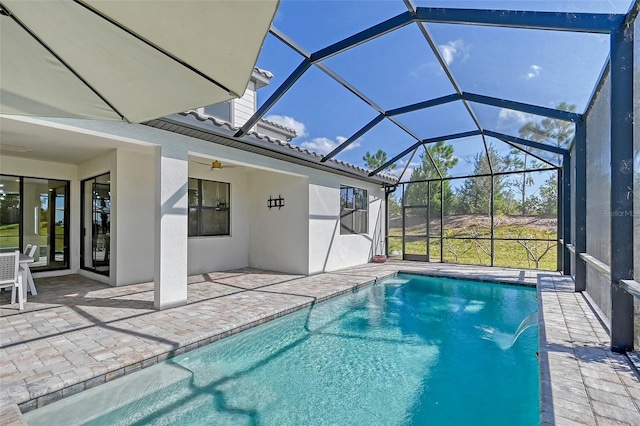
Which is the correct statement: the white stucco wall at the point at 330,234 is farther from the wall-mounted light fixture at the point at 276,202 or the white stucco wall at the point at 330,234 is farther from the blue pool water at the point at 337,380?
the blue pool water at the point at 337,380

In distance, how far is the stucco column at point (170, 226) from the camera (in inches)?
201

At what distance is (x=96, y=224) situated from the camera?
25.1 ft

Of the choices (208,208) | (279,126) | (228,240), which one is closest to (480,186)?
(279,126)

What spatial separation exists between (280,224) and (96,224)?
184 inches

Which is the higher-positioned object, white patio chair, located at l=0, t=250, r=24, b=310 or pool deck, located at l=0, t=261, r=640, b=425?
white patio chair, located at l=0, t=250, r=24, b=310

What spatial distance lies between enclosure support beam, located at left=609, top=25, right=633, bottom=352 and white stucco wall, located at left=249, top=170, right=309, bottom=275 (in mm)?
6341

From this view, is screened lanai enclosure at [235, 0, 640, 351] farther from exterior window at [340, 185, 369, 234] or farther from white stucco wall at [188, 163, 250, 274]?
white stucco wall at [188, 163, 250, 274]

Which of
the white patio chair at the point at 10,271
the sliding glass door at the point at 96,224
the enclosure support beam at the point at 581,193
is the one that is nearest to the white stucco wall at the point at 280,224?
the sliding glass door at the point at 96,224

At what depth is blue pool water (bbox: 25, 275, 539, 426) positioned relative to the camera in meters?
2.95

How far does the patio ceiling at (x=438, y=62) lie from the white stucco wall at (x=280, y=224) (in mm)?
1703

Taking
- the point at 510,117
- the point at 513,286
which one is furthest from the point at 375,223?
the point at 510,117

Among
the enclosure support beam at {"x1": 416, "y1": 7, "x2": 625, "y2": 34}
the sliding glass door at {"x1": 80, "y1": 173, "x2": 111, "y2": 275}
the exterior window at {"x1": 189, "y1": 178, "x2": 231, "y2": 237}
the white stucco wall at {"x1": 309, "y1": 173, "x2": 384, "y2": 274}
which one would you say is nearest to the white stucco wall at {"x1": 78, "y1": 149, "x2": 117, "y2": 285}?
the sliding glass door at {"x1": 80, "y1": 173, "x2": 111, "y2": 275}

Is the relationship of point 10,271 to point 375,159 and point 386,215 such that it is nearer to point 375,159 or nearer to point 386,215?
point 375,159

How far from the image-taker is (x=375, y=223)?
1219 cm
